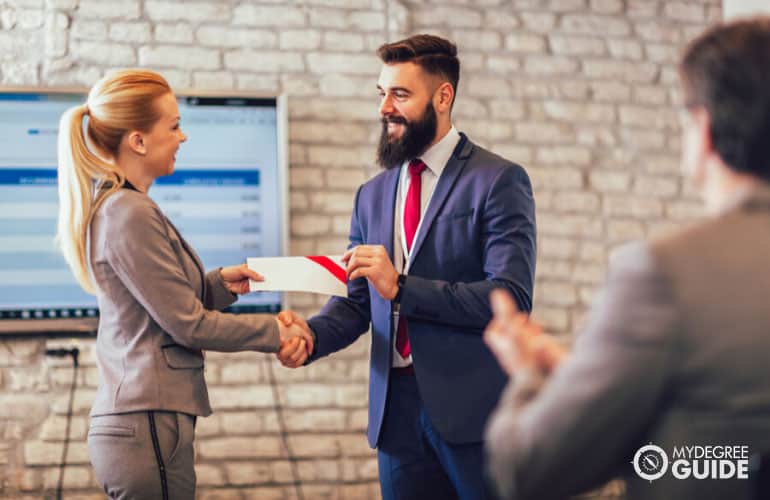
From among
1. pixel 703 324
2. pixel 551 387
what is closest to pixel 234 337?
pixel 551 387

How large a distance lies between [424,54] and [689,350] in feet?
5.81

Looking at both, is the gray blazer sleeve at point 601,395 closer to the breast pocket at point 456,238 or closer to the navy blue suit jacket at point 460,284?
the navy blue suit jacket at point 460,284

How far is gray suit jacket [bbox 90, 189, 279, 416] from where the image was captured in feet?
7.08

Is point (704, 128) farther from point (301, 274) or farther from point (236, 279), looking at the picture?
point (236, 279)

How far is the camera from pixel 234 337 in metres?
2.35

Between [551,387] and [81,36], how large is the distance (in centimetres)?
312

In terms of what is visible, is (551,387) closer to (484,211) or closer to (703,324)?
(703,324)

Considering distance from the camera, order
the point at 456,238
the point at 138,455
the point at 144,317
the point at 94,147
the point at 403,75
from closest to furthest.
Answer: the point at 138,455, the point at 144,317, the point at 94,147, the point at 456,238, the point at 403,75

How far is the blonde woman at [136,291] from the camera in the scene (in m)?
2.12

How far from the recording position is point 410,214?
8.36ft
